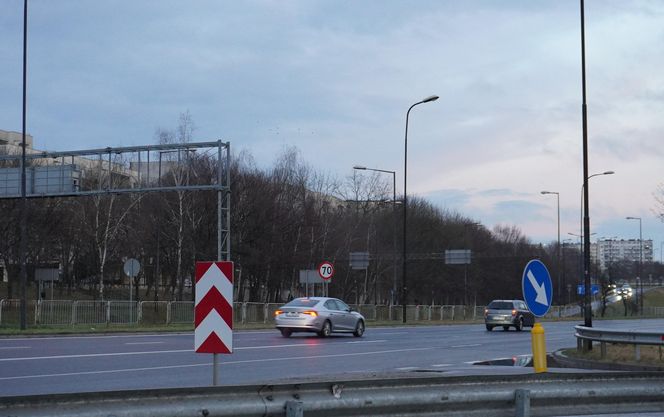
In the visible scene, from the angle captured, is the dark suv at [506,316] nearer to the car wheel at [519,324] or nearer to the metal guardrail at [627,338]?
the car wheel at [519,324]

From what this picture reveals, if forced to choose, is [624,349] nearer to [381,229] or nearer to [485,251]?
[381,229]

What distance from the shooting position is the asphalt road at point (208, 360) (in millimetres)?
14906

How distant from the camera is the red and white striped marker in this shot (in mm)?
9727

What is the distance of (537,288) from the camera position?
13.2 m

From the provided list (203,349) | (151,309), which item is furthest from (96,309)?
(203,349)

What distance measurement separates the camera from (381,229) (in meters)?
86.9

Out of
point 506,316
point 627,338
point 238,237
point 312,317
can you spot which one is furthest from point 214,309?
point 238,237

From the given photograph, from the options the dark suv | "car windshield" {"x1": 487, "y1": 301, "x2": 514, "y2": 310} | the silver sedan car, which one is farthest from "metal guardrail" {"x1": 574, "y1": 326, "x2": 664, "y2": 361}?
"car windshield" {"x1": 487, "y1": 301, "x2": 514, "y2": 310}

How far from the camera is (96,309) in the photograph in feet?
127

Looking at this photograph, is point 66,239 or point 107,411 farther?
point 66,239

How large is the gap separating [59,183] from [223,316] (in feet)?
93.6

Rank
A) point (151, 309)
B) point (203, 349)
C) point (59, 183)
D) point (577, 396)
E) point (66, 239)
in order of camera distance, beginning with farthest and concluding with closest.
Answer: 1. point (66, 239)
2. point (151, 309)
3. point (59, 183)
4. point (203, 349)
5. point (577, 396)

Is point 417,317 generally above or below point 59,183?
below

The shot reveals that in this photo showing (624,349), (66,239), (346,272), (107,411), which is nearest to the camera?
(107,411)
